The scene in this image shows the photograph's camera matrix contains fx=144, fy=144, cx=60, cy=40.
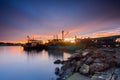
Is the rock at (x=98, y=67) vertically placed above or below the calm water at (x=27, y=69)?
above

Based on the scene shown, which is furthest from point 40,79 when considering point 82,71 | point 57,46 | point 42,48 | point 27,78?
point 42,48

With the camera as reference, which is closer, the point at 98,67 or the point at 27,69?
the point at 98,67

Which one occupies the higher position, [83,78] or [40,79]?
[83,78]

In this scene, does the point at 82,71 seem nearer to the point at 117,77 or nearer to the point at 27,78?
the point at 117,77

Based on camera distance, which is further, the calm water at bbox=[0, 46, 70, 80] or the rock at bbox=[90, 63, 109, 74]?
the calm water at bbox=[0, 46, 70, 80]

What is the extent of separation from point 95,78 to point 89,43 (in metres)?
42.7

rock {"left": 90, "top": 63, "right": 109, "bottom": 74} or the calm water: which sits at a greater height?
rock {"left": 90, "top": 63, "right": 109, "bottom": 74}

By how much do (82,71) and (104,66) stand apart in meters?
1.92

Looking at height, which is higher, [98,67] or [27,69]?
[98,67]

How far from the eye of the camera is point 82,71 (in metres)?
12.6

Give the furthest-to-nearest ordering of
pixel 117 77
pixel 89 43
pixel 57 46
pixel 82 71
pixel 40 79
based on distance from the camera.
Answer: pixel 57 46
pixel 89 43
pixel 40 79
pixel 82 71
pixel 117 77

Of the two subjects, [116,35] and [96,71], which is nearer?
[96,71]

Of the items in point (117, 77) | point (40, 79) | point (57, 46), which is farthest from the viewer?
point (57, 46)

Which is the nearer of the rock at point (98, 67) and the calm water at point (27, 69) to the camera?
the rock at point (98, 67)
